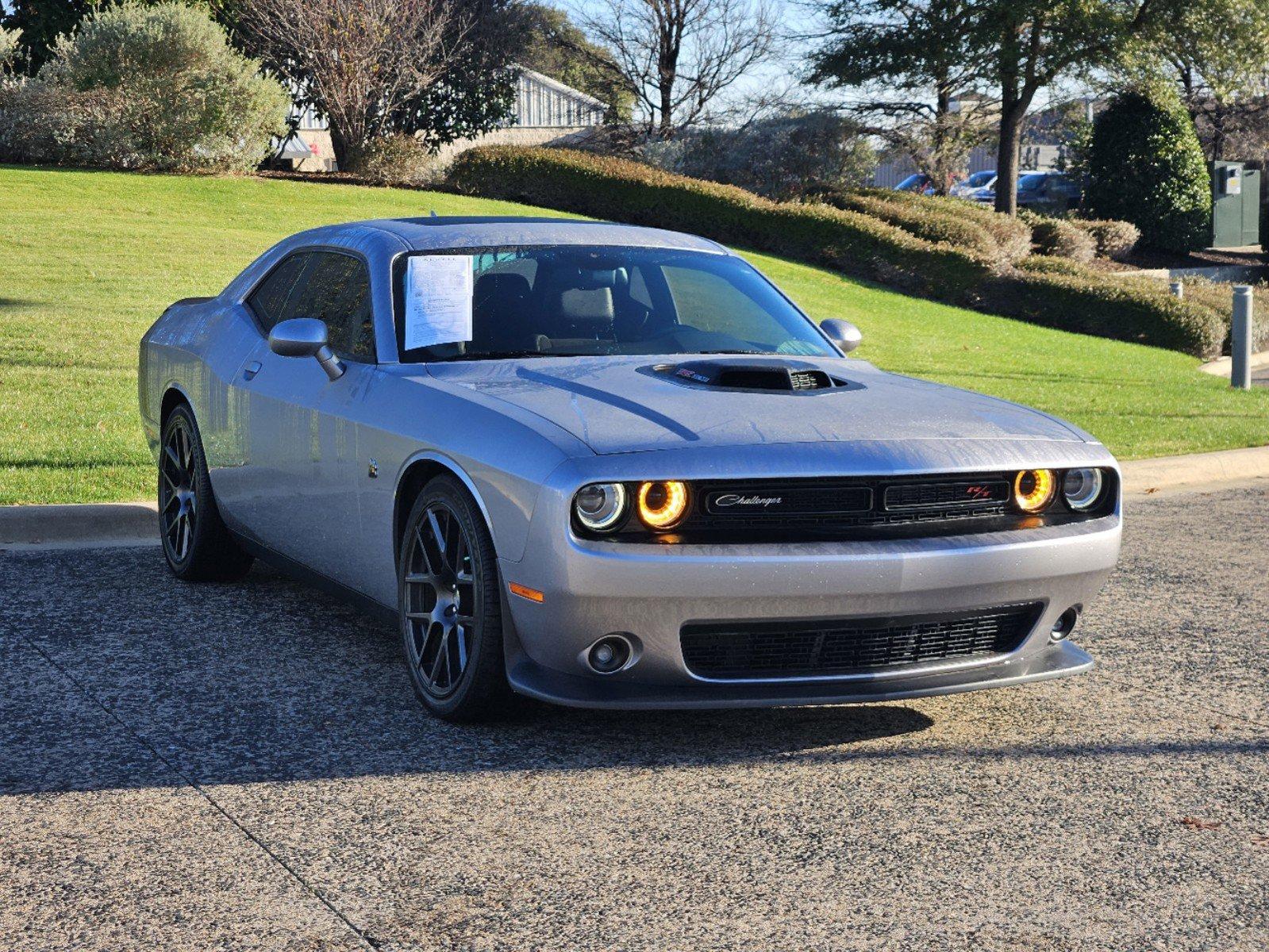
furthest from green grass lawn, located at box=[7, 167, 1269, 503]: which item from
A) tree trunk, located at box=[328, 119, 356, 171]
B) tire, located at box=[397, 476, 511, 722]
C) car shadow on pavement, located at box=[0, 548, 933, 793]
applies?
tree trunk, located at box=[328, 119, 356, 171]

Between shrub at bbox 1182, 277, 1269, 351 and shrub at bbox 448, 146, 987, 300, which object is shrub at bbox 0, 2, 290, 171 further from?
shrub at bbox 1182, 277, 1269, 351

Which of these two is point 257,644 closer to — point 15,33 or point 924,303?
point 924,303

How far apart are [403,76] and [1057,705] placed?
27.5 m

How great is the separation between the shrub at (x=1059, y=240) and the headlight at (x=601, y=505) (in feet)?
87.3

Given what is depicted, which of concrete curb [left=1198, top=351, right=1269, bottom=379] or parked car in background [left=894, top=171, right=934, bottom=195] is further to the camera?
parked car in background [left=894, top=171, right=934, bottom=195]

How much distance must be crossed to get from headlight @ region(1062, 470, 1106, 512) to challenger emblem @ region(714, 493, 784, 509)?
1036mm

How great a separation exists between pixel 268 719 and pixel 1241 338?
517 inches

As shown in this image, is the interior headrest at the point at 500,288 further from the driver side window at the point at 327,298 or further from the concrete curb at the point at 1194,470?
the concrete curb at the point at 1194,470

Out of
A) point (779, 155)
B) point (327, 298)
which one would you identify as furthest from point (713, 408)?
point (779, 155)

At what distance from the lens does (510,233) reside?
6062mm

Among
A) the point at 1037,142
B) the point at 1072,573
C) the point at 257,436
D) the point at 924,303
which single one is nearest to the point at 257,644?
the point at 257,436

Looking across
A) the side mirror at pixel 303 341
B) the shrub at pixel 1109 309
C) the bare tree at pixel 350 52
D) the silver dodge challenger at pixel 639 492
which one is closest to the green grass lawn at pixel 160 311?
the shrub at pixel 1109 309

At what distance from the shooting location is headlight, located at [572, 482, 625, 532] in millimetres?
4336

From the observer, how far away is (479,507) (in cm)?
466
